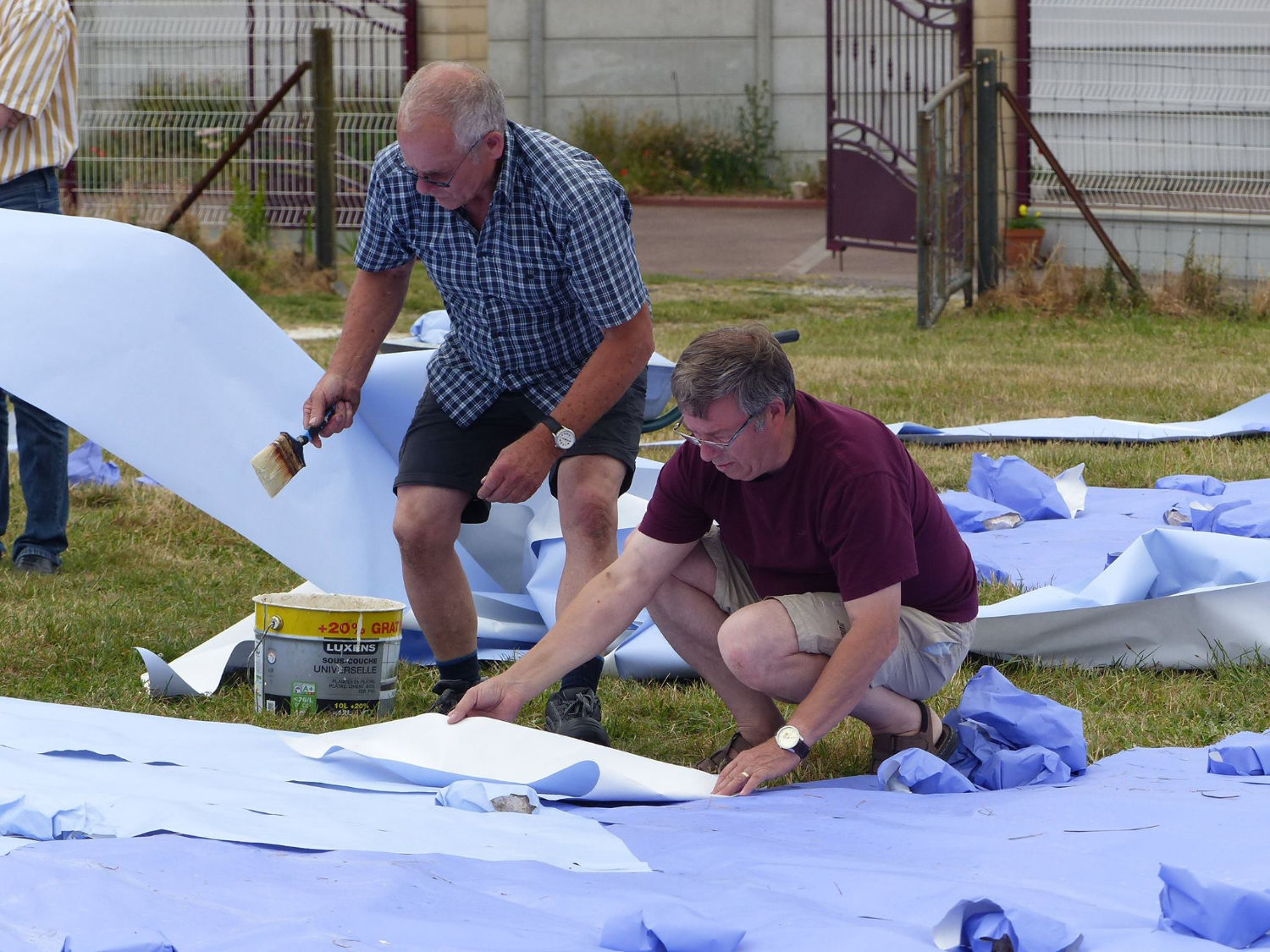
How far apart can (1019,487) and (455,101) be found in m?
2.68

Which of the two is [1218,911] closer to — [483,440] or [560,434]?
[560,434]

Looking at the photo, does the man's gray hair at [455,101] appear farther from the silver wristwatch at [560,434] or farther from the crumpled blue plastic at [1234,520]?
the crumpled blue plastic at [1234,520]

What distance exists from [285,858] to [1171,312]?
8178mm

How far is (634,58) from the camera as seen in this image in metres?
19.1

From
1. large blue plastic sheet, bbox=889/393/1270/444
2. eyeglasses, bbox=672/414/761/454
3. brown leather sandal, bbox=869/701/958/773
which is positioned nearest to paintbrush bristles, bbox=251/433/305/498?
eyeglasses, bbox=672/414/761/454

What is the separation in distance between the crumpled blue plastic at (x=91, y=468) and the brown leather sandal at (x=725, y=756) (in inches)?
129

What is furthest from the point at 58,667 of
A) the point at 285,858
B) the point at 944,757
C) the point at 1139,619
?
the point at 1139,619

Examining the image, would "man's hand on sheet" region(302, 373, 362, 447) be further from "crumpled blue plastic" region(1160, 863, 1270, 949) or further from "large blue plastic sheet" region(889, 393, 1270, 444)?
"large blue plastic sheet" region(889, 393, 1270, 444)

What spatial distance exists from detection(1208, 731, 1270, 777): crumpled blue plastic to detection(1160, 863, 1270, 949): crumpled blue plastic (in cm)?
73

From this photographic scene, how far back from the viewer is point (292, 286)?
10.9 metres

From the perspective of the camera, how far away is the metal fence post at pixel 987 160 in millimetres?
9797

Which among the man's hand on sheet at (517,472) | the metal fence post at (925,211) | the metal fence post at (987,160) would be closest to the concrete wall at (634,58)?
the metal fence post at (987,160)

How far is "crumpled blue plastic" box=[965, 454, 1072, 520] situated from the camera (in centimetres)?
504

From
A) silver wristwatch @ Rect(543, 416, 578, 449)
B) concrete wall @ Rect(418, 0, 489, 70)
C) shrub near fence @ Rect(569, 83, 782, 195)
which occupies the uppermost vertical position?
concrete wall @ Rect(418, 0, 489, 70)
